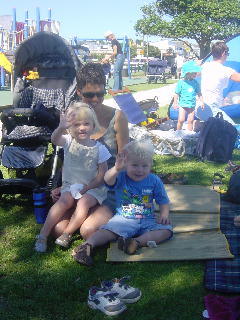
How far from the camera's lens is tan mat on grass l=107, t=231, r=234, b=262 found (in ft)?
→ 11.4

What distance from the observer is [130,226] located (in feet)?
12.1

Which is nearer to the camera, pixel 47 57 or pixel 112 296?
pixel 112 296

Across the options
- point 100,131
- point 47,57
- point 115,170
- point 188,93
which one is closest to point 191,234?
point 115,170

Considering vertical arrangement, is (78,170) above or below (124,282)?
above

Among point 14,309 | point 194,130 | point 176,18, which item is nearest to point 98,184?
point 14,309

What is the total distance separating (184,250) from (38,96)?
135 inches

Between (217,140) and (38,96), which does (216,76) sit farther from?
(38,96)

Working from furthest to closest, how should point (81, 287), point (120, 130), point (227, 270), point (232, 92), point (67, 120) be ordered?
point (232, 92)
point (120, 130)
point (67, 120)
point (227, 270)
point (81, 287)

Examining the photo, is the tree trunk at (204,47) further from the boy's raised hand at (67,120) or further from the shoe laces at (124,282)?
the shoe laces at (124,282)

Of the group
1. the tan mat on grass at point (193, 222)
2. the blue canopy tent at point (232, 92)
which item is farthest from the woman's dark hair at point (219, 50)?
the tan mat on grass at point (193, 222)

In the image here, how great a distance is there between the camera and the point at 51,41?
626 centimetres

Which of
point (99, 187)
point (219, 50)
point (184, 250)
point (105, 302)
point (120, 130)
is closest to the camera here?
point (105, 302)

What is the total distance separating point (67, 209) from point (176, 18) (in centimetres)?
3064

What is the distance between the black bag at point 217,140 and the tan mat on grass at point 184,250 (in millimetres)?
3068
